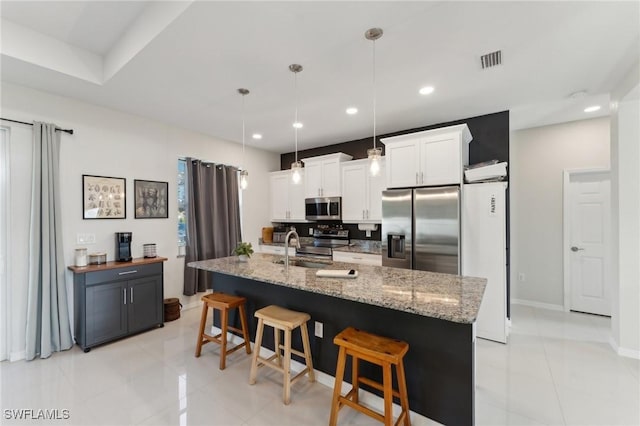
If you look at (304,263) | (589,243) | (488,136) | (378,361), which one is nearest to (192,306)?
(304,263)

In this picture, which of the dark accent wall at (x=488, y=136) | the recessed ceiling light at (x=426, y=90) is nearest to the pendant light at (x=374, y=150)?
the recessed ceiling light at (x=426, y=90)

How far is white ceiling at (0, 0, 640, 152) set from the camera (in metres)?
1.85

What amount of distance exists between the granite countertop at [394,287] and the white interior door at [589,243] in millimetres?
3261

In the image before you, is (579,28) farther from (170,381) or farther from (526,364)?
(170,381)

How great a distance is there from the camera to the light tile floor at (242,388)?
200 centimetres

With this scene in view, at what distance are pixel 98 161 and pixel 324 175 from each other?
314cm

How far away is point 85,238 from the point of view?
128 inches

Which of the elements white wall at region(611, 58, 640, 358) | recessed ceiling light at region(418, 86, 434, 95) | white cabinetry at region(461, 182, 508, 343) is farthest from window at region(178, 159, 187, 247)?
white wall at region(611, 58, 640, 358)

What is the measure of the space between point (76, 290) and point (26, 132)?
5.67ft

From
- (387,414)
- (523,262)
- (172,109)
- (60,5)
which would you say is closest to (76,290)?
(172,109)

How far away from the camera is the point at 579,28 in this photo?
1976 millimetres

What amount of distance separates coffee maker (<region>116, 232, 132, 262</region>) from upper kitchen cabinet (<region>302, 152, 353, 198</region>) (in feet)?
9.13

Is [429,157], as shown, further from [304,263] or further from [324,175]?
[304,263]

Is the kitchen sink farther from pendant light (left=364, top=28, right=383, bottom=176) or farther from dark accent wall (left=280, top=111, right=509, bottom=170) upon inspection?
dark accent wall (left=280, top=111, right=509, bottom=170)
